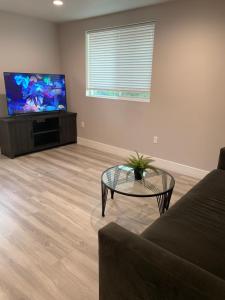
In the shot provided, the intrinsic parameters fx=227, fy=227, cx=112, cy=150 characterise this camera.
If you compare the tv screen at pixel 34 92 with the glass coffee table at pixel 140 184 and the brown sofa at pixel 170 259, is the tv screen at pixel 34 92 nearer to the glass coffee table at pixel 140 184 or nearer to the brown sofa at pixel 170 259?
the glass coffee table at pixel 140 184

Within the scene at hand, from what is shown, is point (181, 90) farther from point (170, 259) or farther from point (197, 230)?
point (170, 259)

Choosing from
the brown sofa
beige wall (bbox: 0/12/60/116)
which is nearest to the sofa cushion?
the brown sofa

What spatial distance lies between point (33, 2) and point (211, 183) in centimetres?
330

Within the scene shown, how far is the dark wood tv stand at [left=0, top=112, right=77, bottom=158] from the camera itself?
150 inches

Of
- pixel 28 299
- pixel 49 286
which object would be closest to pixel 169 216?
pixel 49 286

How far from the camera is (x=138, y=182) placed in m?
2.23

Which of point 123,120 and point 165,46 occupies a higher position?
point 165,46

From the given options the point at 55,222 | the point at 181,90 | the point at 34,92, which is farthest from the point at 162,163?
the point at 34,92

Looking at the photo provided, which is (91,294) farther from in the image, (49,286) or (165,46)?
(165,46)

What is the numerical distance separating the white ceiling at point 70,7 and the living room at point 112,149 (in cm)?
3

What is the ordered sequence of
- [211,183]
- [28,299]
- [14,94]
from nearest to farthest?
[28,299], [211,183], [14,94]

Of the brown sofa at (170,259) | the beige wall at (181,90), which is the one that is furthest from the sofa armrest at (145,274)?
the beige wall at (181,90)

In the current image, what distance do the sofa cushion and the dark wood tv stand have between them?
310cm

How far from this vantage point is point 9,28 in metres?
3.84
